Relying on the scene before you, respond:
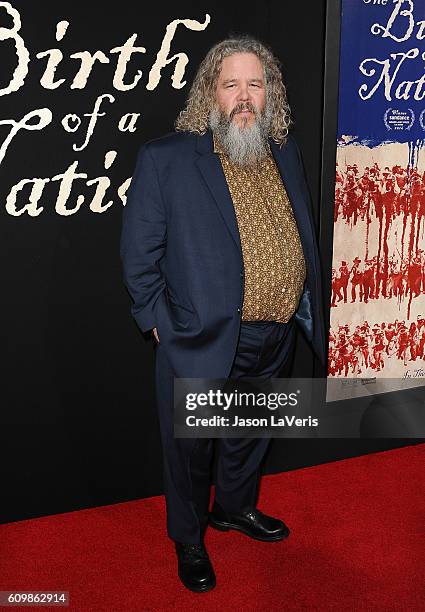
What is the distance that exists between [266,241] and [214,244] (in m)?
0.20

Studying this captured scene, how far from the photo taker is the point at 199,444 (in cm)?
264

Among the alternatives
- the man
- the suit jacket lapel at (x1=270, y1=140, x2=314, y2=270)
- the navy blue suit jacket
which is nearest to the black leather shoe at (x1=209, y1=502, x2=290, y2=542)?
the man

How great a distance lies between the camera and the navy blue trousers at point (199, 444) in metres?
2.59

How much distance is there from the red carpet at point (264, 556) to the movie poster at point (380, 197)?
667 mm

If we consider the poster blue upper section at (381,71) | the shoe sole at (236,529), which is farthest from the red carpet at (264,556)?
the poster blue upper section at (381,71)

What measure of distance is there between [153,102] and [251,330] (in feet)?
3.45

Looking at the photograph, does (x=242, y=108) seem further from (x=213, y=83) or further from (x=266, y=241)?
(x=266, y=241)

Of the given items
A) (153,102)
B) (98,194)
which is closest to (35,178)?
(98,194)

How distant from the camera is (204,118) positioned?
2.52 meters

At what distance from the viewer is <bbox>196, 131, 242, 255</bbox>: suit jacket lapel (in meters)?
2.41

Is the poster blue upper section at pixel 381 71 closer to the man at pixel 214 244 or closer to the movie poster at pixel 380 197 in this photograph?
the movie poster at pixel 380 197

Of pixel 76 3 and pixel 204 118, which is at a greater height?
pixel 76 3

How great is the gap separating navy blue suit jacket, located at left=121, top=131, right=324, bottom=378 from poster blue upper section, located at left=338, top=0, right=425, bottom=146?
38.0 inches

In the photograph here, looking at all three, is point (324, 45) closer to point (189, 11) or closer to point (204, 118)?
point (189, 11)
